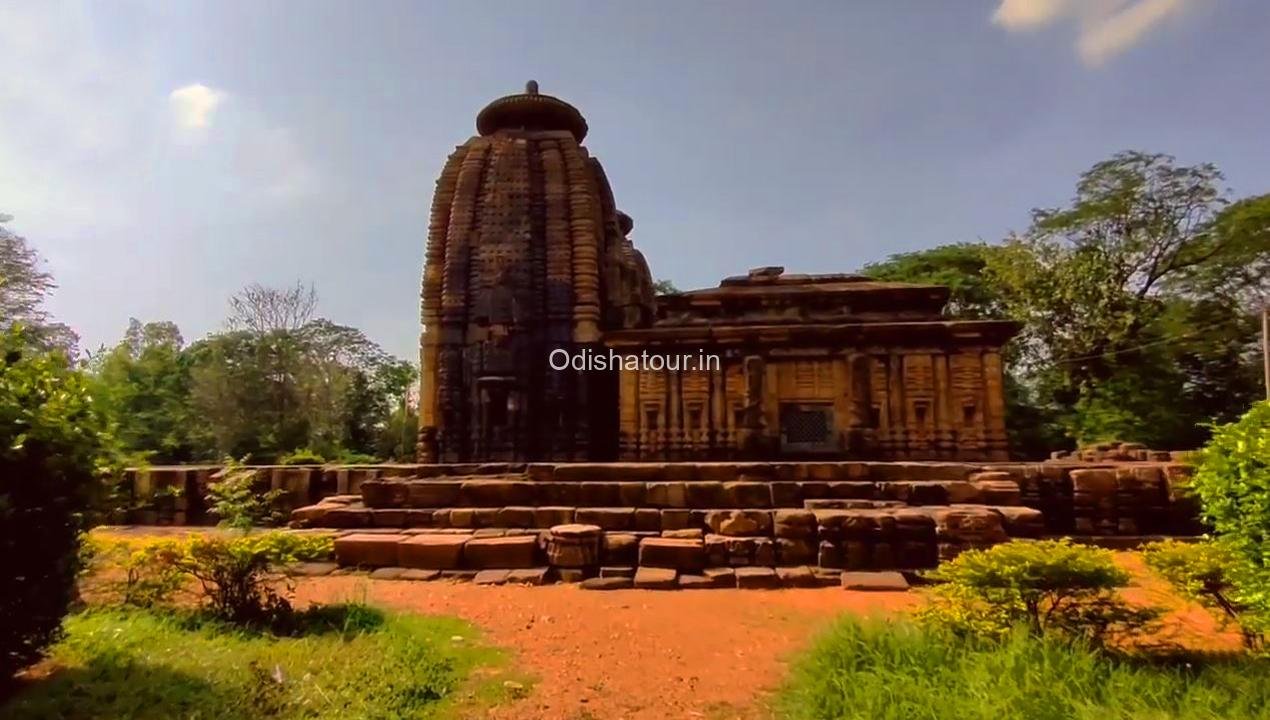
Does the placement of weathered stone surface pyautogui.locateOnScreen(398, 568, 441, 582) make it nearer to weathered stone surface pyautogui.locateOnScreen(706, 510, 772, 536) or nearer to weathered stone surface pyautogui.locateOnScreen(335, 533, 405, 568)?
weathered stone surface pyautogui.locateOnScreen(335, 533, 405, 568)

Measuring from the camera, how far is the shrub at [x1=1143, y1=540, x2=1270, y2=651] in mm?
3234

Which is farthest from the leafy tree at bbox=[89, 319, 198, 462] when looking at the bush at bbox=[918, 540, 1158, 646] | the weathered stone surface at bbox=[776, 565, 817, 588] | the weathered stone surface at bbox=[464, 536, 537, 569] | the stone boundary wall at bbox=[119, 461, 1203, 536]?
the bush at bbox=[918, 540, 1158, 646]

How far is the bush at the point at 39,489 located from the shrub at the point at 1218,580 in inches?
227

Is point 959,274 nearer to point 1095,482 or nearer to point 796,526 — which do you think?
point 1095,482

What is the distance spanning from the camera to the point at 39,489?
10.7ft

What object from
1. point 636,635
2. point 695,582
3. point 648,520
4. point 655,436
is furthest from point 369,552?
point 655,436

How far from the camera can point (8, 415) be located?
3.13 m

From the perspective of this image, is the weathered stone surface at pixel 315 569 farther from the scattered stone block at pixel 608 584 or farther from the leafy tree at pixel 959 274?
the leafy tree at pixel 959 274

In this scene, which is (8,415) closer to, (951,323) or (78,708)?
(78,708)

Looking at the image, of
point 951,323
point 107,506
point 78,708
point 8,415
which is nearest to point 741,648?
point 78,708

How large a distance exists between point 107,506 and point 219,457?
2631 cm

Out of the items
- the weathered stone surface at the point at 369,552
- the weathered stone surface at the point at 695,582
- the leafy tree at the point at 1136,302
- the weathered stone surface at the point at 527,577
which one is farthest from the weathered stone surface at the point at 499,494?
the leafy tree at the point at 1136,302

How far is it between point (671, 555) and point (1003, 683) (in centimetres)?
358

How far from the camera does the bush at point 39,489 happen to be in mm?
3113
